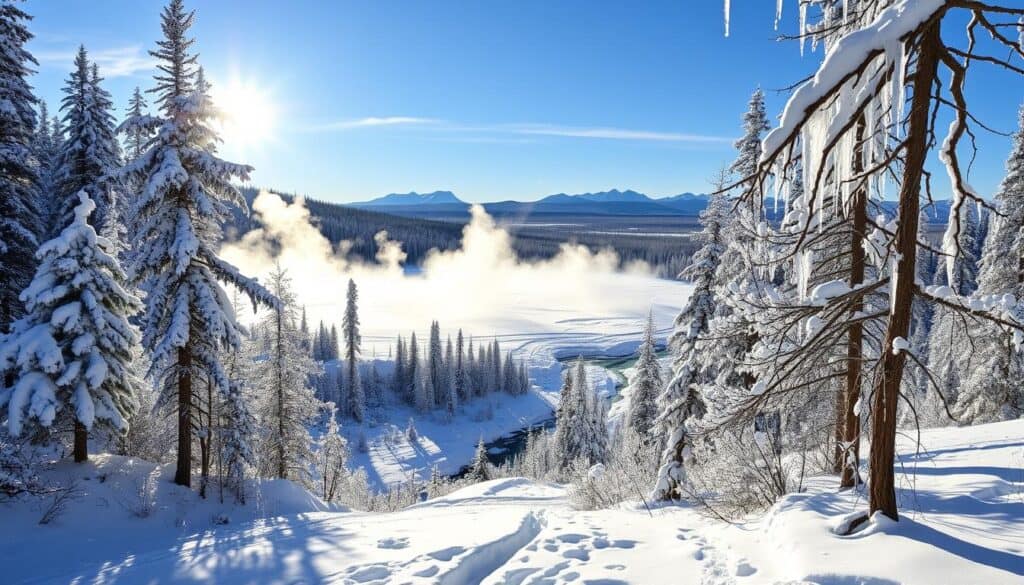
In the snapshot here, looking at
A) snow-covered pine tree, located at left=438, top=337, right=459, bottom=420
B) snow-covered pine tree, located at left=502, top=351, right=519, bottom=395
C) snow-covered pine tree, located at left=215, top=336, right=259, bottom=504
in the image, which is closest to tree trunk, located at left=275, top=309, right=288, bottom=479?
snow-covered pine tree, located at left=215, top=336, right=259, bottom=504

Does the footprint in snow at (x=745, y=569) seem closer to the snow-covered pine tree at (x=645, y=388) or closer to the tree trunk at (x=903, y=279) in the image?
the tree trunk at (x=903, y=279)

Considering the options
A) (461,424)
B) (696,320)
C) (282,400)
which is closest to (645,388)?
(696,320)

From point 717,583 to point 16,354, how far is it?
636 inches

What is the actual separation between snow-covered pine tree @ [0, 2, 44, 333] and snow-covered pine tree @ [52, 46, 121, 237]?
546 cm

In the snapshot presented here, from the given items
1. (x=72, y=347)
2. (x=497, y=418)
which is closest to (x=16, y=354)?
(x=72, y=347)

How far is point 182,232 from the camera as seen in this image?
1377cm

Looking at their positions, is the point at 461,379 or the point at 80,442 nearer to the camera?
the point at 80,442

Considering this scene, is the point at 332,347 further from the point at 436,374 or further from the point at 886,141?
the point at 886,141

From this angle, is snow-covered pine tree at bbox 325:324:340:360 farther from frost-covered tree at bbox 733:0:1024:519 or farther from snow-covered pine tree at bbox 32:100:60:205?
frost-covered tree at bbox 733:0:1024:519

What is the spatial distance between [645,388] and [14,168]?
33.0 m

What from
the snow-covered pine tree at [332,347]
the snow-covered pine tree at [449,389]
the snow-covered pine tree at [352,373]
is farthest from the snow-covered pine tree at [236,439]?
the snow-covered pine tree at [332,347]

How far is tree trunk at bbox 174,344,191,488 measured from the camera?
14.8 m

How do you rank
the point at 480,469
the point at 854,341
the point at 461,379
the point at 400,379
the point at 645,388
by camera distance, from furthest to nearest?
the point at 461,379 < the point at 400,379 < the point at 480,469 < the point at 645,388 < the point at 854,341

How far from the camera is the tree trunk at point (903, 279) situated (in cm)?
463
